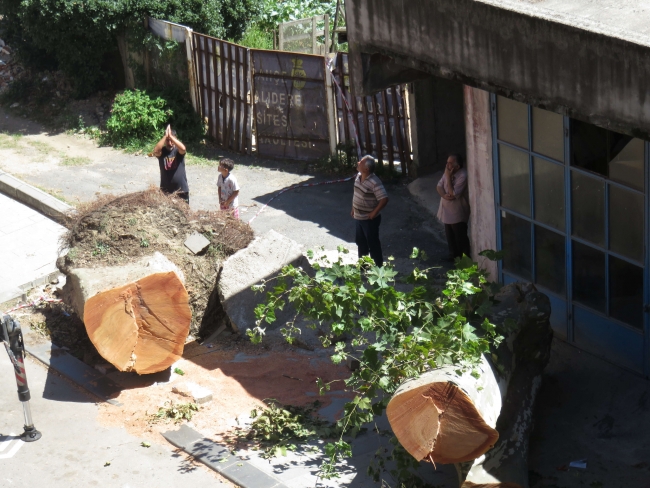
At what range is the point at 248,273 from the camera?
8.72 meters

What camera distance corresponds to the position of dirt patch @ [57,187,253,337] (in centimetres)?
853

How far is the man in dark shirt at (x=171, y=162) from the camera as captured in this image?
34.3ft

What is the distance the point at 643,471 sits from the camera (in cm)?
630

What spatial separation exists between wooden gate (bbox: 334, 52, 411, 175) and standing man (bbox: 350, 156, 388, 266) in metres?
3.57

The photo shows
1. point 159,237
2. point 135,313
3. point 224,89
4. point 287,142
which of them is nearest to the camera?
point 135,313

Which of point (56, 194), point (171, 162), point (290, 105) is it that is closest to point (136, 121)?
point (56, 194)

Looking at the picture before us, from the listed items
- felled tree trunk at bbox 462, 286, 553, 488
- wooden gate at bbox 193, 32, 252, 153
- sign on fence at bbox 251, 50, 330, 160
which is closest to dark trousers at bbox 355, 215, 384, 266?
felled tree trunk at bbox 462, 286, 553, 488

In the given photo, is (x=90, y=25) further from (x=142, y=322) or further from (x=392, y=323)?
(x=392, y=323)

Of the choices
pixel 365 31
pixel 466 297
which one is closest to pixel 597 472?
pixel 466 297

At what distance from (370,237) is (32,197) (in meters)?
5.59

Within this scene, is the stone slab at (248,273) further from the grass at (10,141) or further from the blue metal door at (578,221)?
the grass at (10,141)

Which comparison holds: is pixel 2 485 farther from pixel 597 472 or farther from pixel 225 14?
pixel 225 14

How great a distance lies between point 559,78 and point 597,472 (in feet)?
9.53

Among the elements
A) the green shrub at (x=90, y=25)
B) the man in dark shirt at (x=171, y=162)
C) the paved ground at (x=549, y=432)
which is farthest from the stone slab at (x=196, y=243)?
the green shrub at (x=90, y=25)
